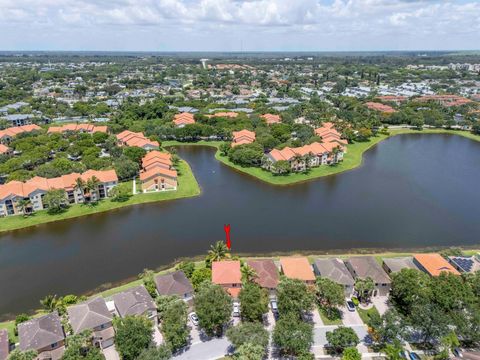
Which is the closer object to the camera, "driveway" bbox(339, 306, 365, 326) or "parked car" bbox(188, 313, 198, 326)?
"driveway" bbox(339, 306, 365, 326)

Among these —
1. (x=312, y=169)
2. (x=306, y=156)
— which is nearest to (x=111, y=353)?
(x=306, y=156)

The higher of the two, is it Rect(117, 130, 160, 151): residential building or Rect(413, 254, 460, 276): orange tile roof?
Rect(117, 130, 160, 151): residential building

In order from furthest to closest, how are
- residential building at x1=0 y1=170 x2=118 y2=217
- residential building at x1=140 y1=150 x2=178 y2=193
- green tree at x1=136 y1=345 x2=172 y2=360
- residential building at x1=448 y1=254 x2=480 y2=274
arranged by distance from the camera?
residential building at x1=140 y1=150 x2=178 y2=193 → residential building at x1=0 y1=170 x2=118 y2=217 → residential building at x1=448 y1=254 x2=480 y2=274 → green tree at x1=136 y1=345 x2=172 y2=360

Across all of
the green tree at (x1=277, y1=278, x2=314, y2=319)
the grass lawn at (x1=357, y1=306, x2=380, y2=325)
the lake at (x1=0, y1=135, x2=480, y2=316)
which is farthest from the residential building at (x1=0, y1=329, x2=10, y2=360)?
the grass lawn at (x1=357, y1=306, x2=380, y2=325)

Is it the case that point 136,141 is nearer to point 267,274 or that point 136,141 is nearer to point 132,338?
point 267,274

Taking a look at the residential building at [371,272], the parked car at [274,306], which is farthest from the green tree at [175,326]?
the residential building at [371,272]

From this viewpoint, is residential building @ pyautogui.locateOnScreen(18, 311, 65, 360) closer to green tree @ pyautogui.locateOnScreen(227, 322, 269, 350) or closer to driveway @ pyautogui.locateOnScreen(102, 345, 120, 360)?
driveway @ pyautogui.locateOnScreen(102, 345, 120, 360)

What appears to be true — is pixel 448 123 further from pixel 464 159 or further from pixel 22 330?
pixel 22 330
